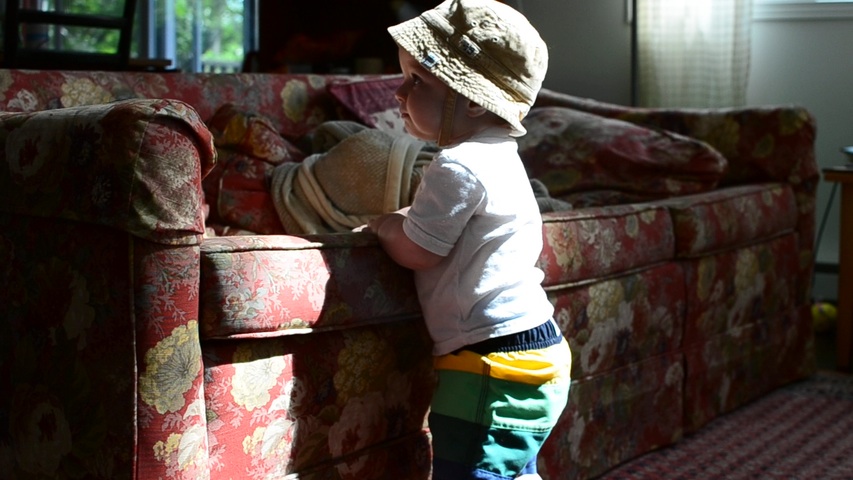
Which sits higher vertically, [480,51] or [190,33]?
[190,33]

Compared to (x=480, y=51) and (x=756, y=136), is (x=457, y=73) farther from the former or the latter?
(x=756, y=136)

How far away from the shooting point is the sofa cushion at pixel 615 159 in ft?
8.07

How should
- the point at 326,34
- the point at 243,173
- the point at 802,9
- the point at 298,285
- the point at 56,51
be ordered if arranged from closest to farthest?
the point at 298,285, the point at 243,173, the point at 56,51, the point at 802,9, the point at 326,34

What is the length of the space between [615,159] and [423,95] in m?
1.11

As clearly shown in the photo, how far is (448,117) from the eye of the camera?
1464 mm

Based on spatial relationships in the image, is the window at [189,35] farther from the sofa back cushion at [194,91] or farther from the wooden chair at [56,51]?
the sofa back cushion at [194,91]

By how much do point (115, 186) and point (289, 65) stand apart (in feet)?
10.7

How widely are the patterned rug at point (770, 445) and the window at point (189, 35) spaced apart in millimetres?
3251

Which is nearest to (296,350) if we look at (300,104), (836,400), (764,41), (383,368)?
(383,368)

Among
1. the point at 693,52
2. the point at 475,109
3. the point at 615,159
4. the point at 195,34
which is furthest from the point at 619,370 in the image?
the point at 195,34

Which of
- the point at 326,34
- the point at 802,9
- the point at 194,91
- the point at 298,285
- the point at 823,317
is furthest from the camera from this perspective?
the point at 326,34

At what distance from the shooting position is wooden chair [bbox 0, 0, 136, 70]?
2891 mm

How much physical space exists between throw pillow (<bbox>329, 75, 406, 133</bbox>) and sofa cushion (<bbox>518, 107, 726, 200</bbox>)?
0.36 m

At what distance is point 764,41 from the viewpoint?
357 centimetres
